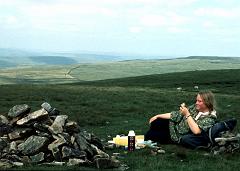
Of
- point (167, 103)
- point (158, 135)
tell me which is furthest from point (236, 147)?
point (167, 103)

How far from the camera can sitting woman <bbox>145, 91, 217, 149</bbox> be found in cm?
1742

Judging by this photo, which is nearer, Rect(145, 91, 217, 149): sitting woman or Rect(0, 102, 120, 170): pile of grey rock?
Rect(0, 102, 120, 170): pile of grey rock

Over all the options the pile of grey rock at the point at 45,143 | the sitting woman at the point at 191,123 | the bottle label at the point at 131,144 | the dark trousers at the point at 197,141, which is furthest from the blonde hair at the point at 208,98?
the pile of grey rock at the point at 45,143

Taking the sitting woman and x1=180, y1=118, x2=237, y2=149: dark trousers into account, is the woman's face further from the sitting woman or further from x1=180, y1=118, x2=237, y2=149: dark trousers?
x1=180, y1=118, x2=237, y2=149: dark trousers

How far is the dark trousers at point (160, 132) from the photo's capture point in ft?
62.4

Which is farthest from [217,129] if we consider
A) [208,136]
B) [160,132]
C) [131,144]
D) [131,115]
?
[131,115]

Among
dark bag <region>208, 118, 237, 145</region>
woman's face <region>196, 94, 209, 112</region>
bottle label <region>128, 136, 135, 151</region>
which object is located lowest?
bottle label <region>128, 136, 135, 151</region>

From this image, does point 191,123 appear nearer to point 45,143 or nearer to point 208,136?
point 208,136

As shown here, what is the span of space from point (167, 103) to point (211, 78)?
166 ft

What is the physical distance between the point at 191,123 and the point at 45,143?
5653 mm

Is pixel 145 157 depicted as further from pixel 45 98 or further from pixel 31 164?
pixel 45 98

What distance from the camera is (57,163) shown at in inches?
568

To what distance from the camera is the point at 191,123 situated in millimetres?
17453

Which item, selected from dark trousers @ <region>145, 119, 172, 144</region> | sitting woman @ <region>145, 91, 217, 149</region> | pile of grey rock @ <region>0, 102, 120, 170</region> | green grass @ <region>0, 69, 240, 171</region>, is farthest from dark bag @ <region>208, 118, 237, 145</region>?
pile of grey rock @ <region>0, 102, 120, 170</region>
